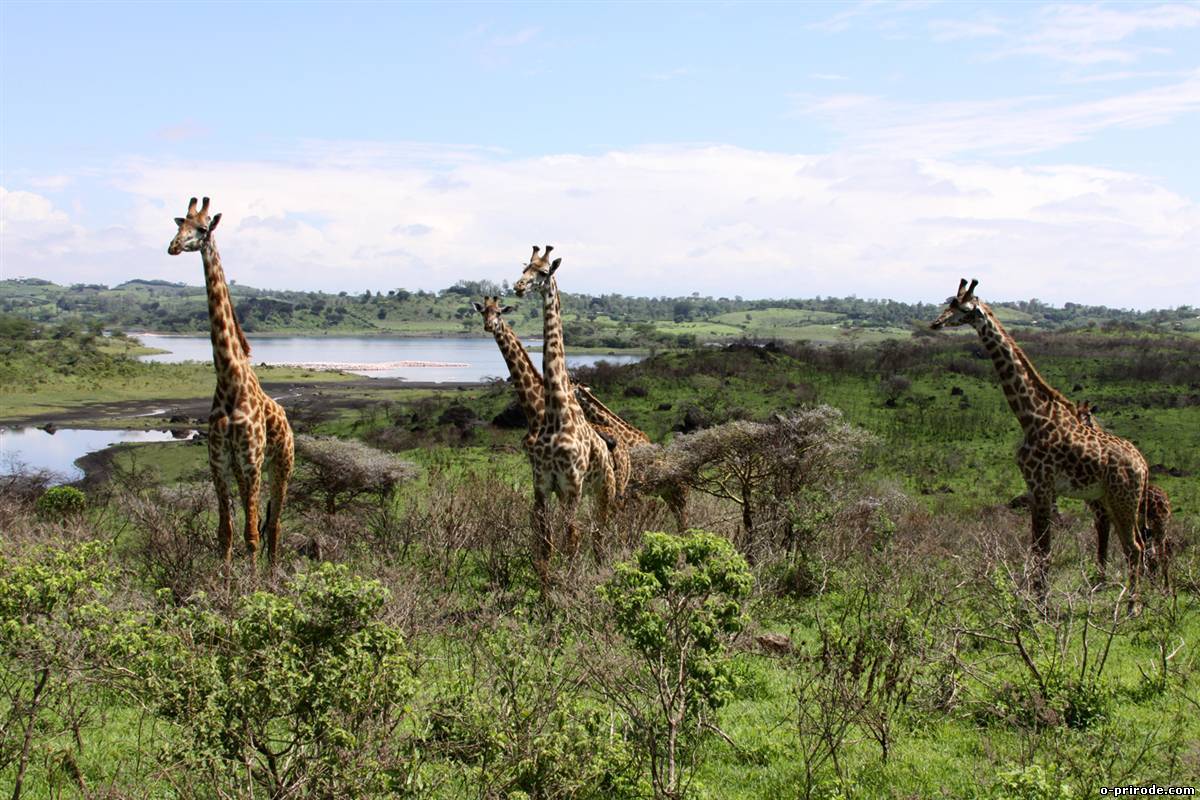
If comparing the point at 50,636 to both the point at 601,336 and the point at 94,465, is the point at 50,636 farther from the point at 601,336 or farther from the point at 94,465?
the point at 601,336

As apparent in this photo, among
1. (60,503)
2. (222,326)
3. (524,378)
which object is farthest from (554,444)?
(60,503)

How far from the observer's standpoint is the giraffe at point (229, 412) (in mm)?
10523

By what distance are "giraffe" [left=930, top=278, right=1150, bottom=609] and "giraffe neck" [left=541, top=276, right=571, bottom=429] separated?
4.46 m

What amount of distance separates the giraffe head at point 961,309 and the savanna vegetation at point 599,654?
2.53m

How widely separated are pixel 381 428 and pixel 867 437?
23.4 m

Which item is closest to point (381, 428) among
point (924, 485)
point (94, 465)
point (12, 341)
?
point (94, 465)

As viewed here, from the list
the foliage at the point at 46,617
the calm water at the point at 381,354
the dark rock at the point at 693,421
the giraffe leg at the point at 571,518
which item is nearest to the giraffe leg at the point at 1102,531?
the giraffe leg at the point at 571,518

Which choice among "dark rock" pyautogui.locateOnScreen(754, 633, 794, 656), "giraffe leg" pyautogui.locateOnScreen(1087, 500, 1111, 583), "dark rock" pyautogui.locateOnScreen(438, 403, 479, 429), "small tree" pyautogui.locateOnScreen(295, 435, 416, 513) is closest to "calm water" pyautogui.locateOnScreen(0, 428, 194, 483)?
"dark rock" pyautogui.locateOnScreen(438, 403, 479, 429)

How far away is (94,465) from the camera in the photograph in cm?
3206

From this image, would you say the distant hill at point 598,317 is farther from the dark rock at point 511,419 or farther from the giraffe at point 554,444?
the giraffe at point 554,444

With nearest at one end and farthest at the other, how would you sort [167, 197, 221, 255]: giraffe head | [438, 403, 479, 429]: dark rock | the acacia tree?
[167, 197, 221, 255]: giraffe head
the acacia tree
[438, 403, 479, 429]: dark rock

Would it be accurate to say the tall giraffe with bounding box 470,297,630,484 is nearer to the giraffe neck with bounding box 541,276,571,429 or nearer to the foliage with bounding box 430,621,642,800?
the giraffe neck with bounding box 541,276,571,429

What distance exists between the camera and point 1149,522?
42.8 feet

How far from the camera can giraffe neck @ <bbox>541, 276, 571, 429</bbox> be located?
1191 cm
